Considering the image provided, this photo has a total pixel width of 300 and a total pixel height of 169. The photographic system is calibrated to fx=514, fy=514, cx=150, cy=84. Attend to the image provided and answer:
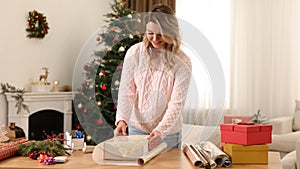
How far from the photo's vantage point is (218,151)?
214 centimetres

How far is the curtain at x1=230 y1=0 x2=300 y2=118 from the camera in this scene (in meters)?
6.36

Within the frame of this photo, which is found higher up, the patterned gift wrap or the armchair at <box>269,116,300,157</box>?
the patterned gift wrap

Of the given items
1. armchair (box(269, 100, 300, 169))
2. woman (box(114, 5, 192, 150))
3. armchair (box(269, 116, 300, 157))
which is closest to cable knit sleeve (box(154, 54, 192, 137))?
woman (box(114, 5, 192, 150))

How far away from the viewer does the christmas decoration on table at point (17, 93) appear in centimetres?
497

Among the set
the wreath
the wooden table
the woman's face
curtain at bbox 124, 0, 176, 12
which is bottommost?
the wooden table

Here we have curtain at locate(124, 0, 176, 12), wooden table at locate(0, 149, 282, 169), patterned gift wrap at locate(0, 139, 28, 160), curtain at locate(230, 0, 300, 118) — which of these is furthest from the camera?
curtain at locate(124, 0, 176, 12)

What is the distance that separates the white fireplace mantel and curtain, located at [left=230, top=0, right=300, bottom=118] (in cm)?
209

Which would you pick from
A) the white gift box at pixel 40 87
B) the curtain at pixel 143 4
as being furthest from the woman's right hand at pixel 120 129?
the curtain at pixel 143 4

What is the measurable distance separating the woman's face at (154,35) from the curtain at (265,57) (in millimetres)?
4462

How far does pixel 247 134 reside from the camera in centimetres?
212

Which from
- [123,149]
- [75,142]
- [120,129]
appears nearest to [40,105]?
[75,142]

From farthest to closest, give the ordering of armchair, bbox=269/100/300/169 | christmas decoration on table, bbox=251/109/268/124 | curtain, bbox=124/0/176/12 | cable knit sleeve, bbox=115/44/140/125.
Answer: curtain, bbox=124/0/176/12 < christmas decoration on table, bbox=251/109/268/124 < armchair, bbox=269/100/300/169 < cable knit sleeve, bbox=115/44/140/125

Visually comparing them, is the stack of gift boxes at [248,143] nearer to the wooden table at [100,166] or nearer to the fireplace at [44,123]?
the wooden table at [100,166]

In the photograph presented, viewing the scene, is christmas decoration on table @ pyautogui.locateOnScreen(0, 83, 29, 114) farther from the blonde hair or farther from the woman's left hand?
the blonde hair
